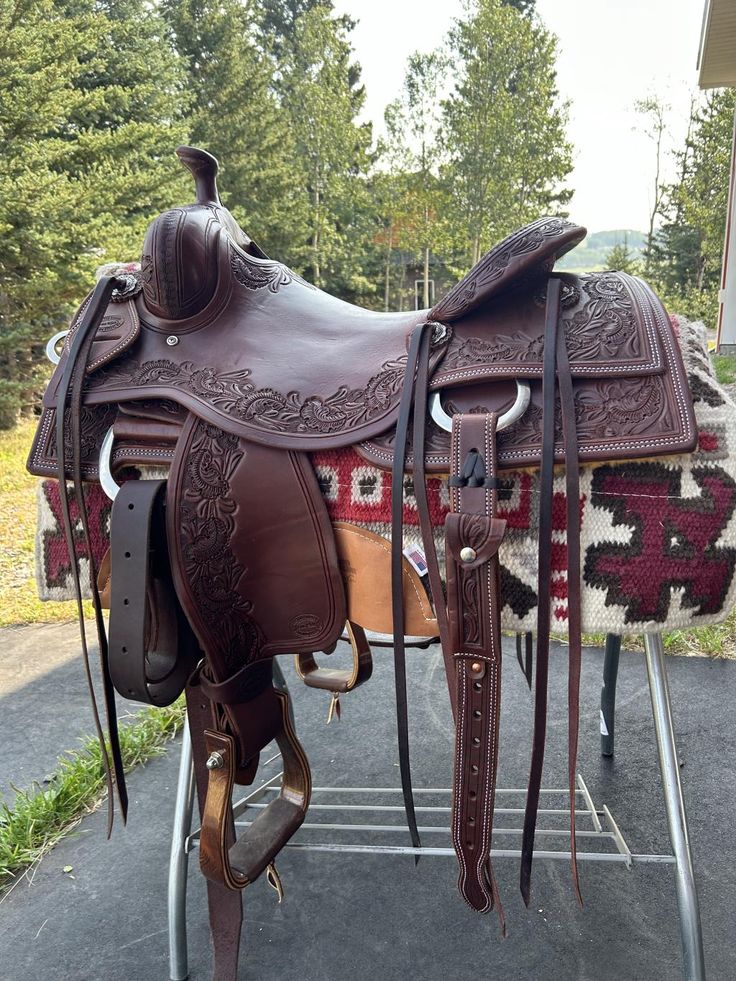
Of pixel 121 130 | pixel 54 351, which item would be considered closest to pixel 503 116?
pixel 121 130

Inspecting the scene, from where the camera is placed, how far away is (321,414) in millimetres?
906

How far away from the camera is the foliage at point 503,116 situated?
13.4 m

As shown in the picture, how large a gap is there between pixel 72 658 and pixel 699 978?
2.22m

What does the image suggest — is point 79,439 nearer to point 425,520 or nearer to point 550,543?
point 425,520

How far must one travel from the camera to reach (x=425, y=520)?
799 mm

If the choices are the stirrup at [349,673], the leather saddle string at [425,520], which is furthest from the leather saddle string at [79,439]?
the leather saddle string at [425,520]

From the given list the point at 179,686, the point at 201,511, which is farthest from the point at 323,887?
the point at 201,511

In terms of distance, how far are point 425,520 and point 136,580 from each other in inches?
17.2

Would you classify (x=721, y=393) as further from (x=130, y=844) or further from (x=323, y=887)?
(x=130, y=844)

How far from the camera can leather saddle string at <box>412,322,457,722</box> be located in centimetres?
80

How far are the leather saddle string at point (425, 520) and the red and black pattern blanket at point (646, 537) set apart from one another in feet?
0.28

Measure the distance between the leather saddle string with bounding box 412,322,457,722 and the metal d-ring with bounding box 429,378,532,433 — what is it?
0.7 inches

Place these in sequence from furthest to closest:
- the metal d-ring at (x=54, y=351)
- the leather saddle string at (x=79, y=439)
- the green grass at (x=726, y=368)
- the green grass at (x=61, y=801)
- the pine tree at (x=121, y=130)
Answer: the pine tree at (x=121, y=130) → the green grass at (x=726, y=368) → the green grass at (x=61, y=801) → the metal d-ring at (x=54, y=351) → the leather saddle string at (x=79, y=439)

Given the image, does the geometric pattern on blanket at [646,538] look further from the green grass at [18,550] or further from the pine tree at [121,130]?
the pine tree at [121,130]
